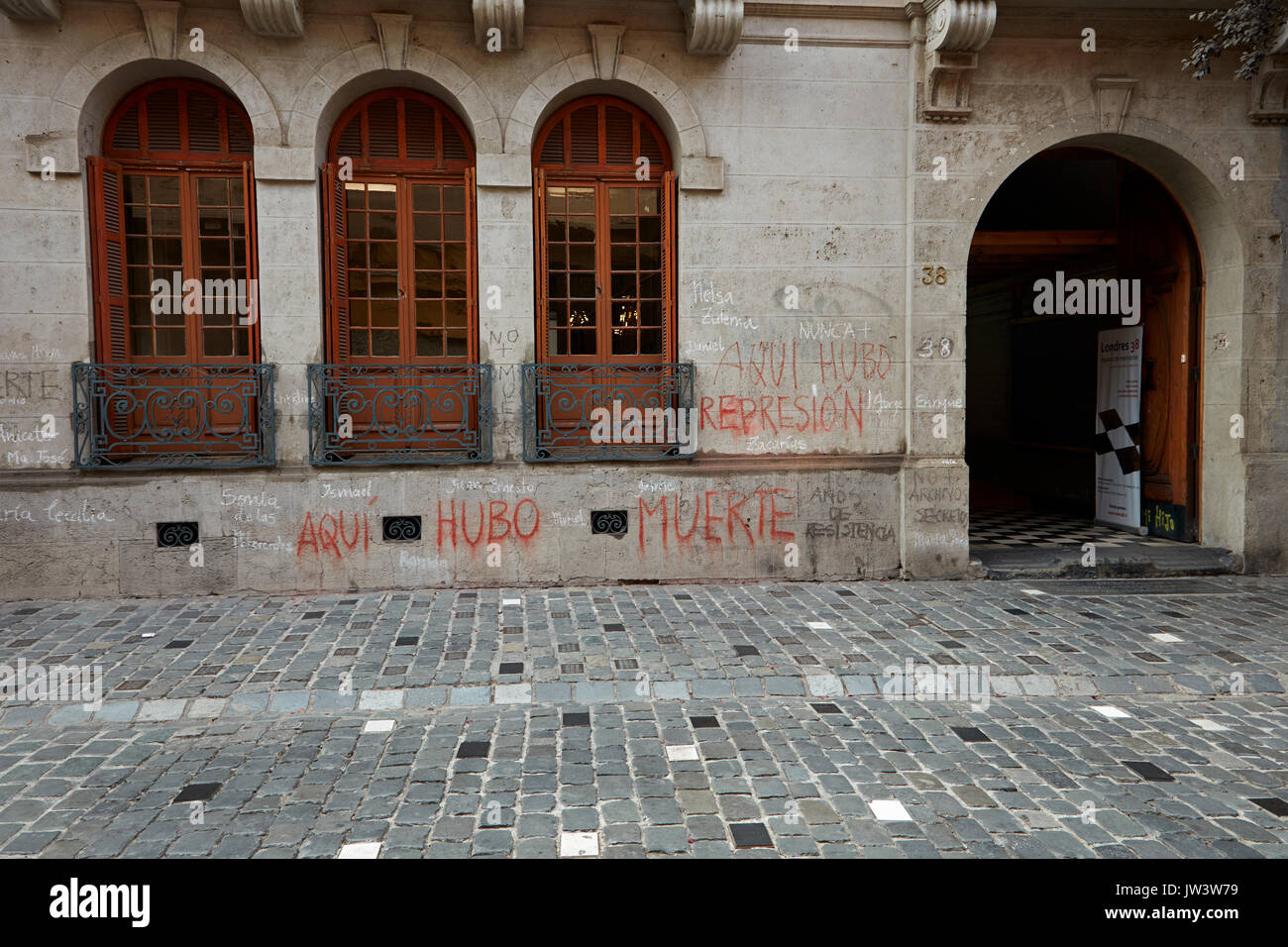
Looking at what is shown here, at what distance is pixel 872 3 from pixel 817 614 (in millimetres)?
5972

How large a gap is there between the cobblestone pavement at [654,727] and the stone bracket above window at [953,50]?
4.87 metres

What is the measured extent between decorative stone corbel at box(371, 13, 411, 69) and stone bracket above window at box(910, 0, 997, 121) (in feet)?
16.5

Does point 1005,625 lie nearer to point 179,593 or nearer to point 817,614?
point 817,614

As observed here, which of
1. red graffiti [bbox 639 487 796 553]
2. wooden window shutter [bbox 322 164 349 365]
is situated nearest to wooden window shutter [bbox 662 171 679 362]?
red graffiti [bbox 639 487 796 553]

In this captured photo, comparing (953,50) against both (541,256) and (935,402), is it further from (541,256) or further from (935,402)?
(541,256)

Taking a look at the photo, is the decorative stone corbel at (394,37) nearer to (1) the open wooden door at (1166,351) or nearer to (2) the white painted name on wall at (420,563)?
(2) the white painted name on wall at (420,563)

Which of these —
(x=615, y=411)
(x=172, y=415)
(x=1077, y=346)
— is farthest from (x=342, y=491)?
(x=1077, y=346)

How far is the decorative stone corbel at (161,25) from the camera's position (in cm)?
743

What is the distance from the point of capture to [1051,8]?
8.16m

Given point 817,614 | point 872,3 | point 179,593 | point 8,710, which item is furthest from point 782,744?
point 872,3

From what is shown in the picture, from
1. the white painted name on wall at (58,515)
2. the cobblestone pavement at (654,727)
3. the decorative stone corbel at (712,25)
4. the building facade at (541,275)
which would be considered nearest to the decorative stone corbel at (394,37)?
the building facade at (541,275)

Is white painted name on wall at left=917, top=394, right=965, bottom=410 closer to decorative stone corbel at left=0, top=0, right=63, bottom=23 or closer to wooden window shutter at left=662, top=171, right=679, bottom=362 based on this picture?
wooden window shutter at left=662, top=171, right=679, bottom=362

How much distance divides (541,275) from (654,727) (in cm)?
496

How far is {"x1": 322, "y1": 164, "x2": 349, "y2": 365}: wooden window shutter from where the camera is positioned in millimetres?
8008
